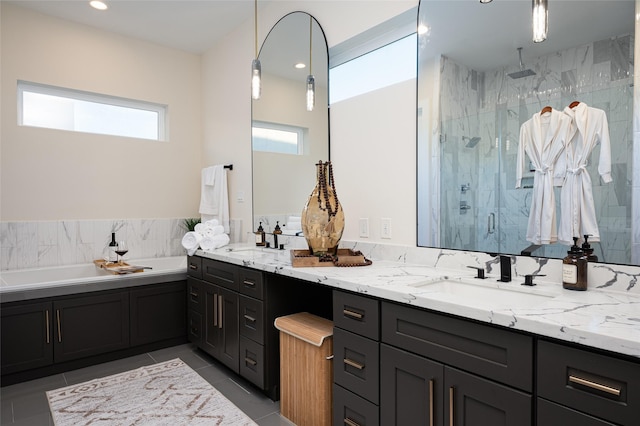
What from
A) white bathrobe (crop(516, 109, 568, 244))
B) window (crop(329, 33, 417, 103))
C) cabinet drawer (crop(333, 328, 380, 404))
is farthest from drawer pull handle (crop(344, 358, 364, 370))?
window (crop(329, 33, 417, 103))

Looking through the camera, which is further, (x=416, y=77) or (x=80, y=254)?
(x=80, y=254)

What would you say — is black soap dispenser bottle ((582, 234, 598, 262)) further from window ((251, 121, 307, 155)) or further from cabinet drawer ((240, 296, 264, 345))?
window ((251, 121, 307, 155))

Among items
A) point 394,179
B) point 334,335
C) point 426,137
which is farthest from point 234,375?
point 426,137

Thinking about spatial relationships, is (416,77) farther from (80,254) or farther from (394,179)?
(80,254)

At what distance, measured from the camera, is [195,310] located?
10.3 feet

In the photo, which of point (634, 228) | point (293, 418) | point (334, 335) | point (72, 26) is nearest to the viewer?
point (634, 228)

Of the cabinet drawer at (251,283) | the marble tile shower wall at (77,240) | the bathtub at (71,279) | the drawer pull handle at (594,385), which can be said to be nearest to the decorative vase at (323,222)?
the cabinet drawer at (251,283)

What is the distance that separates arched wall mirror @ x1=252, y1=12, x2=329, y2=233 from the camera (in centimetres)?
279

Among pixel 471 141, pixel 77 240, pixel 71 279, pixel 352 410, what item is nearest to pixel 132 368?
pixel 71 279

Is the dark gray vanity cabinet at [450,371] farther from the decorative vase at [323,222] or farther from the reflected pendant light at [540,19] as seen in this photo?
the reflected pendant light at [540,19]

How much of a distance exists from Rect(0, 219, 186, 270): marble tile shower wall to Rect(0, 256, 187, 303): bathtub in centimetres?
10

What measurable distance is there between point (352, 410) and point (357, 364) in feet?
0.74

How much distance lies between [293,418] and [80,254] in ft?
9.25

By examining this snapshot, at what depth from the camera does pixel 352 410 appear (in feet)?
5.49
